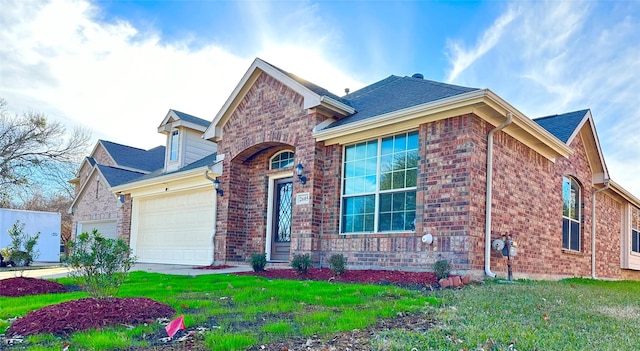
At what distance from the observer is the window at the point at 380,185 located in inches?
377

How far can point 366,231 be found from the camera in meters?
10.2

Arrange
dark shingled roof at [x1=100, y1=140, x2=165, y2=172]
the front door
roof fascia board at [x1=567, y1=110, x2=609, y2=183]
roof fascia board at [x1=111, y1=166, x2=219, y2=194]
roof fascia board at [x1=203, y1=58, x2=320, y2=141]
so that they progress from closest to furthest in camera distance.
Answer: roof fascia board at [x1=203, y1=58, x2=320, y2=141] < the front door < roof fascia board at [x1=567, y1=110, x2=609, y2=183] < roof fascia board at [x1=111, y1=166, x2=219, y2=194] < dark shingled roof at [x1=100, y1=140, x2=165, y2=172]

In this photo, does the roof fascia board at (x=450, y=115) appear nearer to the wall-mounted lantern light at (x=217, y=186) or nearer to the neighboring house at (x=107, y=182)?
the wall-mounted lantern light at (x=217, y=186)

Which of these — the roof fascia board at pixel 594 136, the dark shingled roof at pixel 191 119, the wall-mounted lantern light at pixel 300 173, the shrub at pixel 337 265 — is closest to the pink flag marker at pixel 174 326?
the shrub at pixel 337 265

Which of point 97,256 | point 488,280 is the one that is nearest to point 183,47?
point 97,256

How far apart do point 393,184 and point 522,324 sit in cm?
534

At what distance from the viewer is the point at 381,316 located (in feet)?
16.7

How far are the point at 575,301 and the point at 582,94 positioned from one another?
35.1 ft

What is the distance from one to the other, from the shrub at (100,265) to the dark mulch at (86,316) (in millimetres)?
144

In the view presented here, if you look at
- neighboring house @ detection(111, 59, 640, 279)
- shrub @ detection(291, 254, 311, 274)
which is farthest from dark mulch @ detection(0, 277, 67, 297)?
neighboring house @ detection(111, 59, 640, 279)

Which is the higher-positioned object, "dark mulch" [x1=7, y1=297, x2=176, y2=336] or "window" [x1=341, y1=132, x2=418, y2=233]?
"window" [x1=341, y1=132, x2=418, y2=233]

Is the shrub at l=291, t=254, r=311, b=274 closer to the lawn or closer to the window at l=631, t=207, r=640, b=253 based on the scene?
the lawn

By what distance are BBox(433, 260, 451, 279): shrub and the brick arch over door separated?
582 cm

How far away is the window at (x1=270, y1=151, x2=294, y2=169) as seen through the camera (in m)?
12.6
